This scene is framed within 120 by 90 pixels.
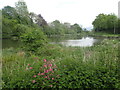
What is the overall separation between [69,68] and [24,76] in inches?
41.3

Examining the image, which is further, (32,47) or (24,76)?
(32,47)

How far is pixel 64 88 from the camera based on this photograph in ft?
7.00

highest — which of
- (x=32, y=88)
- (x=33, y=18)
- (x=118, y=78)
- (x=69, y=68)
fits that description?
(x=33, y=18)

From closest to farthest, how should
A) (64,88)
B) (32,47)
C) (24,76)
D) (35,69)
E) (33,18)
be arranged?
(64,88) < (24,76) < (35,69) < (32,47) < (33,18)

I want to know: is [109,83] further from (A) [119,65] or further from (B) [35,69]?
(B) [35,69]

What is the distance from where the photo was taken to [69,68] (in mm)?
2475

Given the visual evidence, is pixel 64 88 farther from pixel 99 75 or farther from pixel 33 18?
pixel 33 18

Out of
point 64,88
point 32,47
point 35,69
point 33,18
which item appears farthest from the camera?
point 33,18

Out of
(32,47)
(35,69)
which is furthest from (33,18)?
(35,69)

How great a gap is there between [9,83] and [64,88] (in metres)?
1.21

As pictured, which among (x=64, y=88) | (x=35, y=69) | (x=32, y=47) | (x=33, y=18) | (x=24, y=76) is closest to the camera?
(x=64, y=88)

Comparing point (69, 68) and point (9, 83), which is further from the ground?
point (69, 68)

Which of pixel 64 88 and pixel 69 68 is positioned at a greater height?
pixel 69 68

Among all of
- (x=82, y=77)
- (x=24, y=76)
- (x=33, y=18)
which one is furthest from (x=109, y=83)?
(x=33, y=18)
